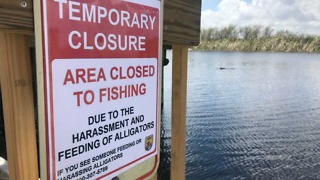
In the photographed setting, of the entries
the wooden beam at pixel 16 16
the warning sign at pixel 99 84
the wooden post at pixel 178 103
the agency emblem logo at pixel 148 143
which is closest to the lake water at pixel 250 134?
the wooden post at pixel 178 103

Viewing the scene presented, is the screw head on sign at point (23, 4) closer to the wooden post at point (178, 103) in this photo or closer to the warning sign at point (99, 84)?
the warning sign at point (99, 84)

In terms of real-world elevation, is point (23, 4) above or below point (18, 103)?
above

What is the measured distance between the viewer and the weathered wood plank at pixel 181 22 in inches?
79.3

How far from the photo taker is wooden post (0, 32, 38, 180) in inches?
51.8

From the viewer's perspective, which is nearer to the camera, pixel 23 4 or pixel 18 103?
pixel 23 4

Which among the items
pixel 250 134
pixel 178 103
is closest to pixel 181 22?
pixel 178 103

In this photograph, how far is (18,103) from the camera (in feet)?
4.44

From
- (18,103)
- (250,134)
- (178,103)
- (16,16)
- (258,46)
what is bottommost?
(250,134)

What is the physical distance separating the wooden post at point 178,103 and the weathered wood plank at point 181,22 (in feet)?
0.38

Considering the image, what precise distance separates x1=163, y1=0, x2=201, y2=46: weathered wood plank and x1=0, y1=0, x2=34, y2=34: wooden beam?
0.90m

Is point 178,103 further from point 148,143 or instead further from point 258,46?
point 258,46

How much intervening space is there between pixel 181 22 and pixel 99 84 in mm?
930

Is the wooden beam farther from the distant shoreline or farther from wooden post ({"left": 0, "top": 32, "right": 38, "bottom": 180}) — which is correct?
the distant shoreline

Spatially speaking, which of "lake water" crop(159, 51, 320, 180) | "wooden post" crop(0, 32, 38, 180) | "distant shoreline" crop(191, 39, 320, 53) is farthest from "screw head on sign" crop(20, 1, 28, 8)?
"distant shoreline" crop(191, 39, 320, 53)
